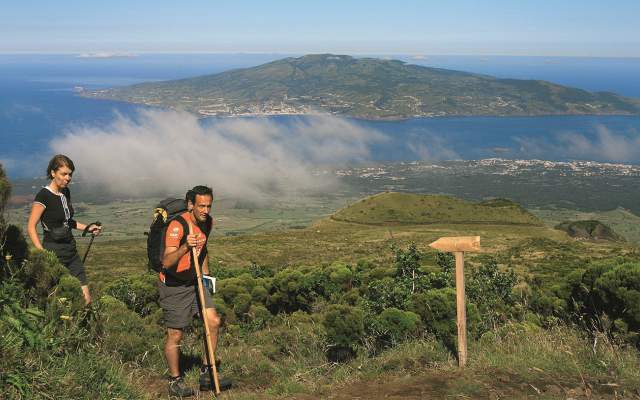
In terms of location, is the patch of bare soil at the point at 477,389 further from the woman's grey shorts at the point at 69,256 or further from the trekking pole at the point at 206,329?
the woman's grey shorts at the point at 69,256

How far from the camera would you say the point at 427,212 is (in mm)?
99688

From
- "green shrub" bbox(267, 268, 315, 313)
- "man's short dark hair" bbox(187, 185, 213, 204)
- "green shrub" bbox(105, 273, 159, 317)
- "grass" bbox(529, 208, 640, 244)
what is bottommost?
"grass" bbox(529, 208, 640, 244)

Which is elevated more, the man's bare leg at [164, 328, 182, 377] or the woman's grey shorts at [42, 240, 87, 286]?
the woman's grey shorts at [42, 240, 87, 286]

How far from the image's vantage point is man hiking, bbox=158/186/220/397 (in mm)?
6359

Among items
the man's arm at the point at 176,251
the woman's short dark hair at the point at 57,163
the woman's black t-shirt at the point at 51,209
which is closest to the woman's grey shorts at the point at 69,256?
the woman's black t-shirt at the point at 51,209

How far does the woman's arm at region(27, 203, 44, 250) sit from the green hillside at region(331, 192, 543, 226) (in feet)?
282

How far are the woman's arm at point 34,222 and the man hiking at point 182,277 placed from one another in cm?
199

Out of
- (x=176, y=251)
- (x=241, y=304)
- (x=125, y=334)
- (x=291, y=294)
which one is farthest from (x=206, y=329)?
(x=291, y=294)

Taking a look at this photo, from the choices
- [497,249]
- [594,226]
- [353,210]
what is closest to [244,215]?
[353,210]

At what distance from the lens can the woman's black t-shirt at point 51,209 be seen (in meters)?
7.68

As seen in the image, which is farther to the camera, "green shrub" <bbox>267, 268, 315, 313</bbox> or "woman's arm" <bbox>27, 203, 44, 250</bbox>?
"green shrub" <bbox>267, 268, 315, 313</bbox>

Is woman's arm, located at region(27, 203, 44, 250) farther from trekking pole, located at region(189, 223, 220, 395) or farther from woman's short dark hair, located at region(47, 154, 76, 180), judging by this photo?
trekking pole, located at region(189, 223, 220, 395)

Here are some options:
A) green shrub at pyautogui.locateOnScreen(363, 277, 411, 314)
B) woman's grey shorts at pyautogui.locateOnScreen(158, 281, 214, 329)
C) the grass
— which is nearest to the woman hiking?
woman's grey shorts at pyautogui.locateOnScreen(158, 281, 214, 329)

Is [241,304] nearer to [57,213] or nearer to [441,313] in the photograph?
[441,313]
